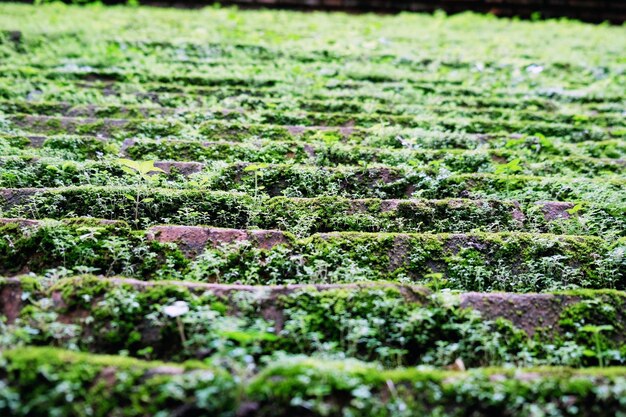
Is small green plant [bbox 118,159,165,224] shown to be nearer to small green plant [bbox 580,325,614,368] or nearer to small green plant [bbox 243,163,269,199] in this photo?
small green plant [bbox 243,163,269,199]

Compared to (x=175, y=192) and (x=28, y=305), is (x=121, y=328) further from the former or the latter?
(x=175, y=192)

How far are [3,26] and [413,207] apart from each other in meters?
5.81

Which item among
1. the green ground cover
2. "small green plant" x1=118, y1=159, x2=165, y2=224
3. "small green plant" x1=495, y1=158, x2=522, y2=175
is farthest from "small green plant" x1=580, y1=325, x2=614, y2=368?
"small green plant" x1=118, y1=159, x2=165, y2=224

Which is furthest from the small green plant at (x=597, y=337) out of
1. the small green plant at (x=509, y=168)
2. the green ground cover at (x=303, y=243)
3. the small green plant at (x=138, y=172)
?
the small green plant at (x=138, y=172)

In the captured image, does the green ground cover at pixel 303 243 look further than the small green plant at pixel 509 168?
No

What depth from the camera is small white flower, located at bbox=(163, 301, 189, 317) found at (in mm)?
1826

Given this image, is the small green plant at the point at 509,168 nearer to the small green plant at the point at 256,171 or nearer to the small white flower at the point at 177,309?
the small green plant at the point at 256,171

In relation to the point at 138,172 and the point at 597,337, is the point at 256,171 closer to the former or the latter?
the point at 138,172

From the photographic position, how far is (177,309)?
183 cm

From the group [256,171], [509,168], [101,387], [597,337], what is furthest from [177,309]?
[509,168]

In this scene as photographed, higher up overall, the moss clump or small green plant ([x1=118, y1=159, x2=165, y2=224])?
small green plant ([x1=118, y1=159, x2=165, y2=224])

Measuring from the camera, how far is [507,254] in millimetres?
2492

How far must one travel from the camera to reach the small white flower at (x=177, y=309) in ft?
5.99

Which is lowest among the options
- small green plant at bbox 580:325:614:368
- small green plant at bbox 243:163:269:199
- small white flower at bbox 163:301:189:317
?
small green plant at bbox 580:325:614:368
